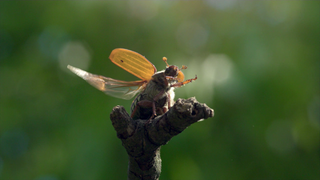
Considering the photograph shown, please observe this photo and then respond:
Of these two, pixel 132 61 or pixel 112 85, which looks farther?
pixel 112 85

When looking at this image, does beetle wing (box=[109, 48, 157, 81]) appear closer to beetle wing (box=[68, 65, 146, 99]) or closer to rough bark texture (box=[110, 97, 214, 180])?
beetle wing (box=[68, 65, 146, 99])

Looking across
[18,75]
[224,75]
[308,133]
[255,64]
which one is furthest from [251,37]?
[18,75]

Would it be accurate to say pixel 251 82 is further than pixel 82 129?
Yes

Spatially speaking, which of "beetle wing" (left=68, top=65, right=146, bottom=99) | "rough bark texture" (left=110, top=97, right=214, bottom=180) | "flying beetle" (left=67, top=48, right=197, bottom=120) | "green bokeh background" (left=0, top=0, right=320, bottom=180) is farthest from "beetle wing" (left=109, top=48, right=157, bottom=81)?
"green bokeh background" (left=0, top=0, right=320, bottom=180)

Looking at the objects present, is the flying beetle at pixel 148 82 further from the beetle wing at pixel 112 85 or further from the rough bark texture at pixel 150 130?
the rough bark texture at pixel 150 130

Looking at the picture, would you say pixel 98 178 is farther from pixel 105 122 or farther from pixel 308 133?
pixel 308 133

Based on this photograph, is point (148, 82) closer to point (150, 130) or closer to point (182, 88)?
point (150, 130)

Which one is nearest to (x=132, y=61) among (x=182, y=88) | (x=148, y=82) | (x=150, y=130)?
(x=148, y=82)
